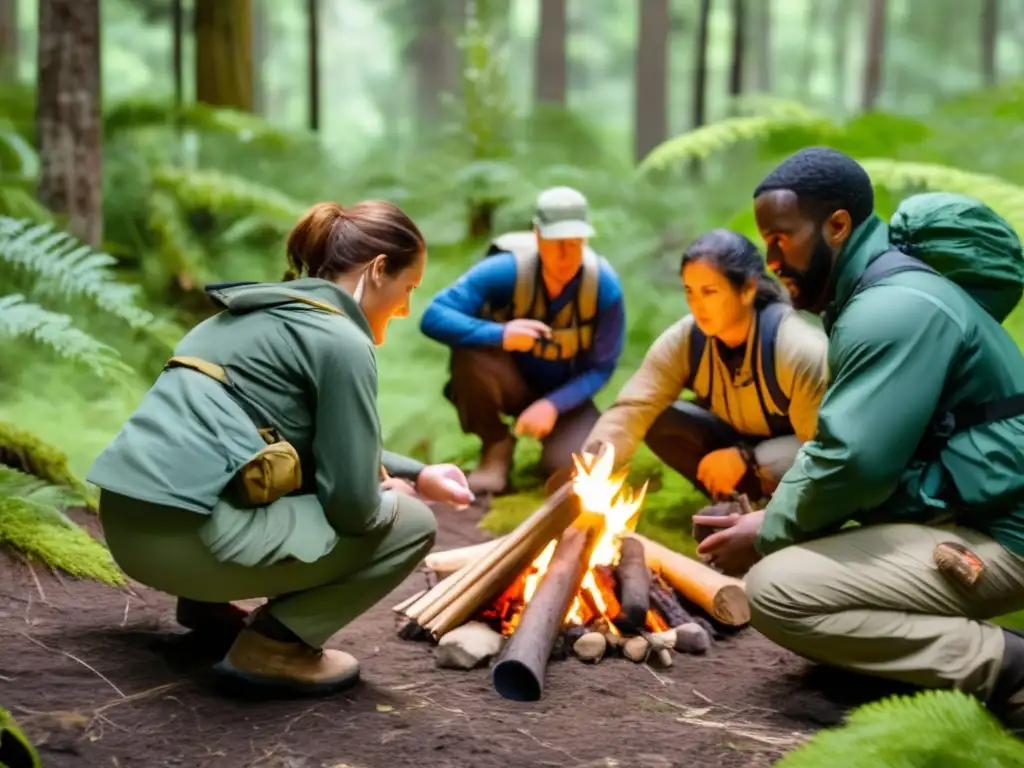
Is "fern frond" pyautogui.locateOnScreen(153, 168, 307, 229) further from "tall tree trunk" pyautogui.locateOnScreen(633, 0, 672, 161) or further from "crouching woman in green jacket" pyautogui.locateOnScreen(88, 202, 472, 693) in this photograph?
"tall tree trunk" pyautogui.locateOnScreen(633, 0, 672, 161)

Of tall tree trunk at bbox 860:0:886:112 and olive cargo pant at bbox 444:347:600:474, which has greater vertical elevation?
tall tree trunk at bbox 860:0:886:112

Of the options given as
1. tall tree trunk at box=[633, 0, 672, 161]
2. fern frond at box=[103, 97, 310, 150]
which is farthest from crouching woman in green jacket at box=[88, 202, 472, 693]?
tall tree trunk at box=[633, 0, 672, 161]

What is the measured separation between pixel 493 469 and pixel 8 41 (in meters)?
10.3

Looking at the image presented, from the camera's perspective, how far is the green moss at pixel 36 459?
4598 mm

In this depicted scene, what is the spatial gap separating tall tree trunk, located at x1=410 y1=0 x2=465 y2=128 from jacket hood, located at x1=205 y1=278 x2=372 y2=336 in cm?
1586

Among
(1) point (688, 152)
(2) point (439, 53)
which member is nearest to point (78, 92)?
(1) point (688, 152)

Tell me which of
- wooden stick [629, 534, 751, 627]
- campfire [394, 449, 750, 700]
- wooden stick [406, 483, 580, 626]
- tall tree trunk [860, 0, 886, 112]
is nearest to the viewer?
campfire [394, 449, 750, 700]

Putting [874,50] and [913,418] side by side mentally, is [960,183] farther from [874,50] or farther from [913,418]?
[874,50]

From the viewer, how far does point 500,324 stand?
215 inches

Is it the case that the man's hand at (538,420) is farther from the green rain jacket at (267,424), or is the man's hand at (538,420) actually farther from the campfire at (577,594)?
the green rain jacket at (267,424)

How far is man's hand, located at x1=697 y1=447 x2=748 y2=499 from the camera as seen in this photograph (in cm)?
473

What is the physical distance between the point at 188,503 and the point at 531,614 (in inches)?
50.0

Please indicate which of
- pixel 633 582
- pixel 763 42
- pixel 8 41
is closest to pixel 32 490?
pixel 633 582

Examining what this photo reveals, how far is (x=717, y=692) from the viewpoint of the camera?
3484 mm
